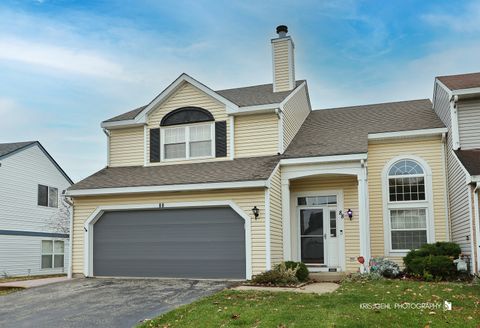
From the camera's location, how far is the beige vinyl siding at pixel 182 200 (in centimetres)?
1392

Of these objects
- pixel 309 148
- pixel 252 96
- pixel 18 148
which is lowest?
pixel 309 148

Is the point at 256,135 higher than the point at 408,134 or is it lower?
higher

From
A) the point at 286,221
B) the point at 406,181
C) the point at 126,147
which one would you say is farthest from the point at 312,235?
the point at 126,147

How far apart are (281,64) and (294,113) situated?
2038mm

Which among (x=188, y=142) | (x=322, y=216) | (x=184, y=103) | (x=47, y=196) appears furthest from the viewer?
(x=47, y=196)

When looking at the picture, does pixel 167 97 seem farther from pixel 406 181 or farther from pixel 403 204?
pixel 403 204

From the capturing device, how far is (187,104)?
16.8 metres

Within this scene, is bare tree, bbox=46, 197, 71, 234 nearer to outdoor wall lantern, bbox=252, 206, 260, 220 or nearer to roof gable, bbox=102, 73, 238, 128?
roof gable, bbox=102, 73, 238, 128

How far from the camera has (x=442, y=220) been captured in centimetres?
1494

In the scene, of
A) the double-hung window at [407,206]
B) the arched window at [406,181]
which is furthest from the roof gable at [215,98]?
the double-hung window at [407,206]

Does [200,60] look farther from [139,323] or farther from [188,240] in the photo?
[139,323]

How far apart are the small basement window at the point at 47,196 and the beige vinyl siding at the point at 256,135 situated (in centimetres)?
1383

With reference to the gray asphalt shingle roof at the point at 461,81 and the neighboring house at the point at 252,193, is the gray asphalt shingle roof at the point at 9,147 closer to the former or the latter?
the neighboring house at the point at 252,193

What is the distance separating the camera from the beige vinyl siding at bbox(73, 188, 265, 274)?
13.9 m
